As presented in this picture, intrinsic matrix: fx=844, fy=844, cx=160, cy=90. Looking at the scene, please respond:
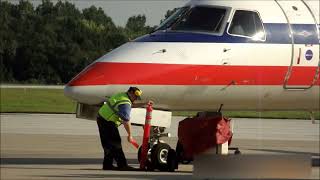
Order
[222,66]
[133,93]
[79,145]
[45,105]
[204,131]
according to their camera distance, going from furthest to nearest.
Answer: [45,105] → [79,145] → [222,66] → [204,131] → [133,93]

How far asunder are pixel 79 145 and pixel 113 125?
866cm

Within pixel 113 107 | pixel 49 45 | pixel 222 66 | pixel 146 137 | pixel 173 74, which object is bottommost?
pixel 146 137

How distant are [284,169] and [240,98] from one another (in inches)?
387

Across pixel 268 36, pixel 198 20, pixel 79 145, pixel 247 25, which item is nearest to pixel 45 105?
pixel 79 145

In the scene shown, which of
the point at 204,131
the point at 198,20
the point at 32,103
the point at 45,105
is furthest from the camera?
the point at 32,103

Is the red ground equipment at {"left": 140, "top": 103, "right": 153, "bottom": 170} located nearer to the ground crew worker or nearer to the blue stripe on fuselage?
the ground crew worker

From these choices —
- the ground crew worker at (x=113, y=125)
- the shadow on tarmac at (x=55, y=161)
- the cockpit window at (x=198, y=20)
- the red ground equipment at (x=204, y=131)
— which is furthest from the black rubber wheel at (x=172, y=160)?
the shadow on tarmac at (x=55, y=161)

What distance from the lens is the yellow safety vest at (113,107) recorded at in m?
13.7

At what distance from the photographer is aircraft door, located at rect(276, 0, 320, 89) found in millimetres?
14422

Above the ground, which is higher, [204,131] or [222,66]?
[222,66]

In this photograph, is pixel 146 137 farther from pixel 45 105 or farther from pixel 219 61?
pixel 45 105

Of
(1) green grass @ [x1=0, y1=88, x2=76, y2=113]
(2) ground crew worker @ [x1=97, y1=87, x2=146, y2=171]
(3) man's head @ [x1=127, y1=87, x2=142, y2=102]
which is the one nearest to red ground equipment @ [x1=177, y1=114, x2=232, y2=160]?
(2) ground crew worker @ [x1=97, y1=87, x2=146, y2=171]

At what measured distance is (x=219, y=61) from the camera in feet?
46.1

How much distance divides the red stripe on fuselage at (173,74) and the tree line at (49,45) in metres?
64.6
